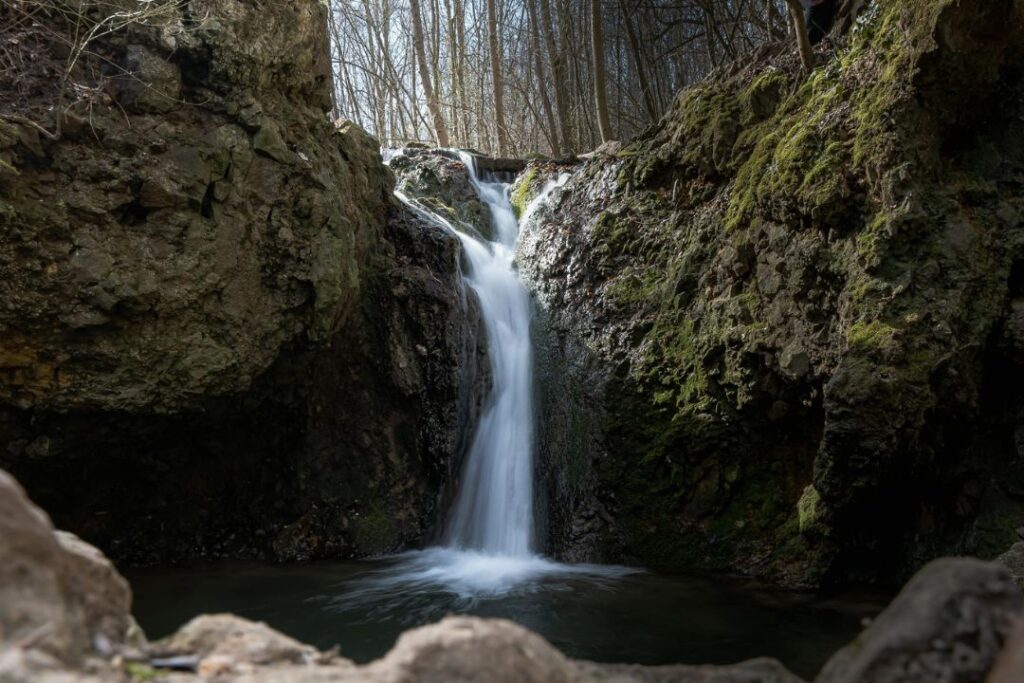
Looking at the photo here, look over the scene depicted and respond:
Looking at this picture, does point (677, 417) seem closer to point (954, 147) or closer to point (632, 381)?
point (632, 381)

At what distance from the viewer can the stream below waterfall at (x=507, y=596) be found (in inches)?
215

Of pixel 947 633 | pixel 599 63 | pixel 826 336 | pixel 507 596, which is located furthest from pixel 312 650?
pixel 599 63

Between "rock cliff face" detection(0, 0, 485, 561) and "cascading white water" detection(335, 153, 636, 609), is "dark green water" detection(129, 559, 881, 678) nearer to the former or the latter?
"cascading white water" detection(335, 153, 636, 609)

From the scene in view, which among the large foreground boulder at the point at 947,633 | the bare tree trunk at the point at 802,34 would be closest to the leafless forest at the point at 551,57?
the bare tree trunk at the point at 802,34

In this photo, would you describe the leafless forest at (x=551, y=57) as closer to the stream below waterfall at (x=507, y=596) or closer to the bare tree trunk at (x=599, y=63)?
the bare tree trunk at (x=599, y=63)

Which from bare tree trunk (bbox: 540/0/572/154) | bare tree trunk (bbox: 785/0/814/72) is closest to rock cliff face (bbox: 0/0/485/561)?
bare tree trunk (bbox: 785/0/814/72)

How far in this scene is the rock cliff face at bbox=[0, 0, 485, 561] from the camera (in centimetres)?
598

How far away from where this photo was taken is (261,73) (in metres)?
7.16

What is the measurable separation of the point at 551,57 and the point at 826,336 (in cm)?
1007

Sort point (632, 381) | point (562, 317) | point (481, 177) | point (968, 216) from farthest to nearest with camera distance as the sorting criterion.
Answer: point (481, 177), point (562, 317), point (632, 381), point (968, 216)

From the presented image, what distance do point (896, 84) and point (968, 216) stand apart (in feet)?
4.11

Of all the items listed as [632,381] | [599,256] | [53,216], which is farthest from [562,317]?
[53,216]

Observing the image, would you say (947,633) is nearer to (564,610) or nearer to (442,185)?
(564,610)

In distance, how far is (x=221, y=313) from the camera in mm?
6602
